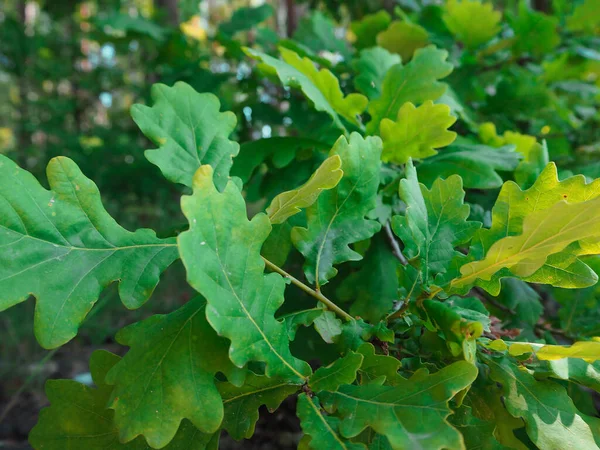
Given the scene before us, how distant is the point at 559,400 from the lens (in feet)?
2.53

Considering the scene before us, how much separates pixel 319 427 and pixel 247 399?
160mm

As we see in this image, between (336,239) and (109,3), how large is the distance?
17.8ft

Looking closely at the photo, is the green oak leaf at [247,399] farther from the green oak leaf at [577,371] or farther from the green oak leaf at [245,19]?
the green oak leaf at [245,19]

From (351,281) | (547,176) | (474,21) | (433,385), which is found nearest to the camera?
Result: (433,385)

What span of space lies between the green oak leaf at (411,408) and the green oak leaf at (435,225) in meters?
0.19

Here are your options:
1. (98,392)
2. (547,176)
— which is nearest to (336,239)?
(547,176)

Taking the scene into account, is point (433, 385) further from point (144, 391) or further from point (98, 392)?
point (98, 392)

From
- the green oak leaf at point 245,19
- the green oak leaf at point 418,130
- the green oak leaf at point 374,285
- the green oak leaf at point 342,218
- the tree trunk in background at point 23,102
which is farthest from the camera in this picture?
the tree trunk in background at point 23,102

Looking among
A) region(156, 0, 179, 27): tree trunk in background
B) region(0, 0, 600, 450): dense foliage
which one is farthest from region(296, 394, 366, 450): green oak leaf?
region(156, 0, 179, 27): tree trunk in background

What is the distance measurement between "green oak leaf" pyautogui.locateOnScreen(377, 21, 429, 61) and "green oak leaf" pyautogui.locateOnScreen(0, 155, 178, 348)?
3.55 feet

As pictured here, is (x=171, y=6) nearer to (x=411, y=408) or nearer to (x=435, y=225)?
(x=435, y=225)

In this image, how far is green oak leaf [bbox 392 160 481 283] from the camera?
0.80 metres

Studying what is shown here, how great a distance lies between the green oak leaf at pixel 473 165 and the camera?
104 cm

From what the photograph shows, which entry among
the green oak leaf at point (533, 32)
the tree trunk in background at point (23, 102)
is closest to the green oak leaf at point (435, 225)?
the green oak leaf at point (533, 32)
